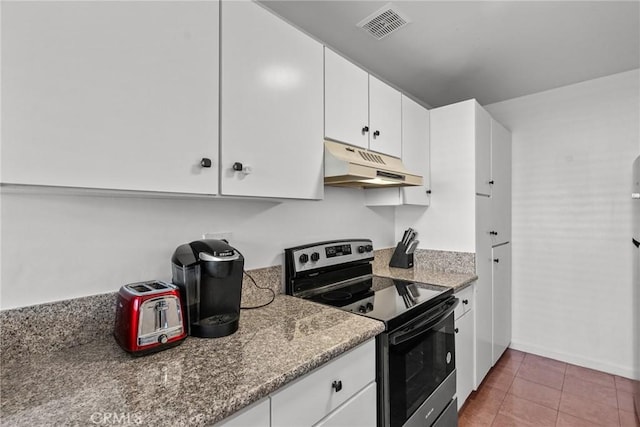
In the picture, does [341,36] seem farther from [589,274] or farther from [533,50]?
[589,274]

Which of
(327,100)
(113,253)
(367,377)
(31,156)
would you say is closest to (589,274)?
(367,377)

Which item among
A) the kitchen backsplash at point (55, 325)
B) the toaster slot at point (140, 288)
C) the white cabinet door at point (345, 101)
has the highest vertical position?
the white cabinet door at point (345, 101)

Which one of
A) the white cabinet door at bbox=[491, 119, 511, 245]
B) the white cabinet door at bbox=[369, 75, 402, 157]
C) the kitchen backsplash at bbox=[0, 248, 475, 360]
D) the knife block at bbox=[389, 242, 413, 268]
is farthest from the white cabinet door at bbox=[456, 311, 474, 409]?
the kitchen backsplash at bbox=[0, 248, 475, 360]

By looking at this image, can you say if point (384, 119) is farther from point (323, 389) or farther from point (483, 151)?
point (323, 389)

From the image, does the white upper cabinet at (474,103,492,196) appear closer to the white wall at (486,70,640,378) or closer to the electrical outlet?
the white wall at (486,70,640,378)

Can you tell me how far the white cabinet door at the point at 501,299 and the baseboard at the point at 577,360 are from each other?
0.13 m

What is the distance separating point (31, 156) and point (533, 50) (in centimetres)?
278

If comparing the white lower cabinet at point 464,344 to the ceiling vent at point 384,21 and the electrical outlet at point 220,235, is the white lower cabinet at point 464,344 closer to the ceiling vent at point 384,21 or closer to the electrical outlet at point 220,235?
the electrical outlet at point 220,235

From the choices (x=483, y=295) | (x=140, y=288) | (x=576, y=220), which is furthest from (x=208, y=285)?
(x=576, y=220)

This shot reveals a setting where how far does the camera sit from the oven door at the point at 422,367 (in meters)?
1.24

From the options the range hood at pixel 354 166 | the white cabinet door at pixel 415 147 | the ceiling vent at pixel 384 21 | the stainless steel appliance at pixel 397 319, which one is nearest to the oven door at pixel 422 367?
the stainless steel appliance at pixel 397 319

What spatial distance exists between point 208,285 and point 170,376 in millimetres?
319

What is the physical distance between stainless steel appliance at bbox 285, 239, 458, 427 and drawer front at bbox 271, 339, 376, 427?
11cm

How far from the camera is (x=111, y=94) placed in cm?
82
